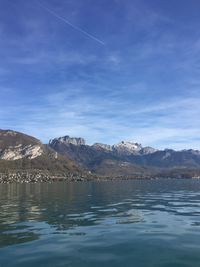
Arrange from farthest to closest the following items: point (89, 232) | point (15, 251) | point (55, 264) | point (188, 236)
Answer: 1. point (89, 232)
2. point (188, 236)
3. point (15, 251)
4. point (55, 264)

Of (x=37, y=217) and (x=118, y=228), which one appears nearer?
(x=118, y=228)

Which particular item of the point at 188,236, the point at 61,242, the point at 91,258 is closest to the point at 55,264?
the point at 91,258

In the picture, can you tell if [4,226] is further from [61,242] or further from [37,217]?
[61,242]

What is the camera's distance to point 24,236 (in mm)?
39031

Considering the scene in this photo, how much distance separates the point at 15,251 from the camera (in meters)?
31.7

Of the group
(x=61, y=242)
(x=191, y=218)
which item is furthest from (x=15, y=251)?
(x=191, y=218)

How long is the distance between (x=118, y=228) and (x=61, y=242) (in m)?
10.2

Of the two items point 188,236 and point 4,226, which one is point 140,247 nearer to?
Result: point 188,236

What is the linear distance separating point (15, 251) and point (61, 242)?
5.14m

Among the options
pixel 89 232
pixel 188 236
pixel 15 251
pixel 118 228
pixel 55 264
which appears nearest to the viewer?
pixel 55 264

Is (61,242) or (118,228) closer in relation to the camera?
(61,242)

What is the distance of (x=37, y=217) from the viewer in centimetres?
5609

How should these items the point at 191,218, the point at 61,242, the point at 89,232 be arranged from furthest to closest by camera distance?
the point at 191,218 → the point at 89,232 → the point at 61,242

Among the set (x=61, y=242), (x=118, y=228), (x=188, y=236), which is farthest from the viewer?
(x=118, y=228)
